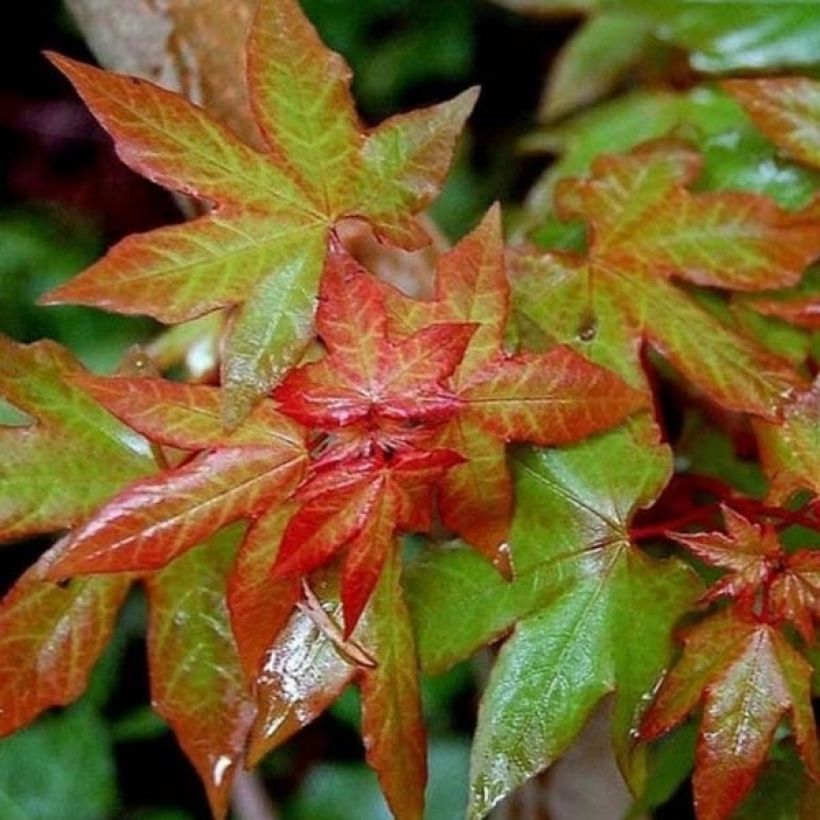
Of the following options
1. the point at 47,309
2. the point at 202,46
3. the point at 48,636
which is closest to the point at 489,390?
the point at 48,636

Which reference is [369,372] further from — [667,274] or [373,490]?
[667,274]

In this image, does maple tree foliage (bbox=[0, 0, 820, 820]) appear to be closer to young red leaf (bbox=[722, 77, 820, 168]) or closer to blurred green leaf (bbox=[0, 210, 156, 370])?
young red leaf (bbox=[722, 77, 820, 168])

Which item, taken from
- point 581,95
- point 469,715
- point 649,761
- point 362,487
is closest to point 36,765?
point 469,715

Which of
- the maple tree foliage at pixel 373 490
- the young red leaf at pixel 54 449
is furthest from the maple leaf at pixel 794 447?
the young red leaf at pixel 54 449

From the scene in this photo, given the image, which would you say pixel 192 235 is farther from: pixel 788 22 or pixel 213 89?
pixel 788 22

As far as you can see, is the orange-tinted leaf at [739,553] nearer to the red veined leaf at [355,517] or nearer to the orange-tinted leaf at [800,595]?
the orange-tinted leaf at [800,595]

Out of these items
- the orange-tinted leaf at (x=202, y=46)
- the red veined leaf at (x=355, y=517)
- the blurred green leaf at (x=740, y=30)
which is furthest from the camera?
the blurred green leaf at (x=740, y=30)
